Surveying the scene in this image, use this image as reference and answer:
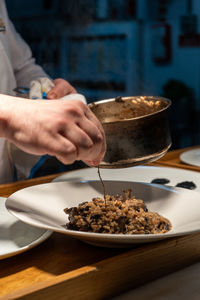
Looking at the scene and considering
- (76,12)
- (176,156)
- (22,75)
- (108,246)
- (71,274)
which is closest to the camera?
(71,274)

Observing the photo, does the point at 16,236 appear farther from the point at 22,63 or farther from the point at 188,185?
the point at 22,63

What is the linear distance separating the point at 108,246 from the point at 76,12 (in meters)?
2.85

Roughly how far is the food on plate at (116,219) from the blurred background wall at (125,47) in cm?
226

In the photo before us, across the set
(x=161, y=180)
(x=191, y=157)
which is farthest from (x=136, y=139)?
(x=191, y=157)

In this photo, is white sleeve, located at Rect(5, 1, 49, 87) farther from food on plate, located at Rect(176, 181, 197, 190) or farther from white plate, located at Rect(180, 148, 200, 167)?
food on plate, located at Rect(176, 181, 197, 190)

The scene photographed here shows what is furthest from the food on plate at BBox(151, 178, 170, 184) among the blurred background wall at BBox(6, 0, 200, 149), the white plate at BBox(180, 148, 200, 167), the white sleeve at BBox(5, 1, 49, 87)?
the blurred background wall at BBox(6, 0, 200, 149)

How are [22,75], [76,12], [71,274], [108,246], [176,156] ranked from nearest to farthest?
1. [71,274]
2. [108,246]
3. [176,156]
4. [22,75]
5. [76,12]

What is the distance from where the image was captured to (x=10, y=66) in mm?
1740

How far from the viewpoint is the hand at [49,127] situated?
29.8 inches

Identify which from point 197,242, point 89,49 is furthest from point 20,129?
point 89,49

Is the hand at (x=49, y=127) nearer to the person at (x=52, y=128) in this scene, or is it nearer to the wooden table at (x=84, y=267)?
the person at (x=52, y=128)

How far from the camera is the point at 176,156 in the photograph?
1775 mm

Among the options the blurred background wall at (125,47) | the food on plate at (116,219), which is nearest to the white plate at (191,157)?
the food on plate at (116,219)

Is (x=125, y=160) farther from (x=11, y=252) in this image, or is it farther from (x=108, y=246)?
(x=11, y=252)
